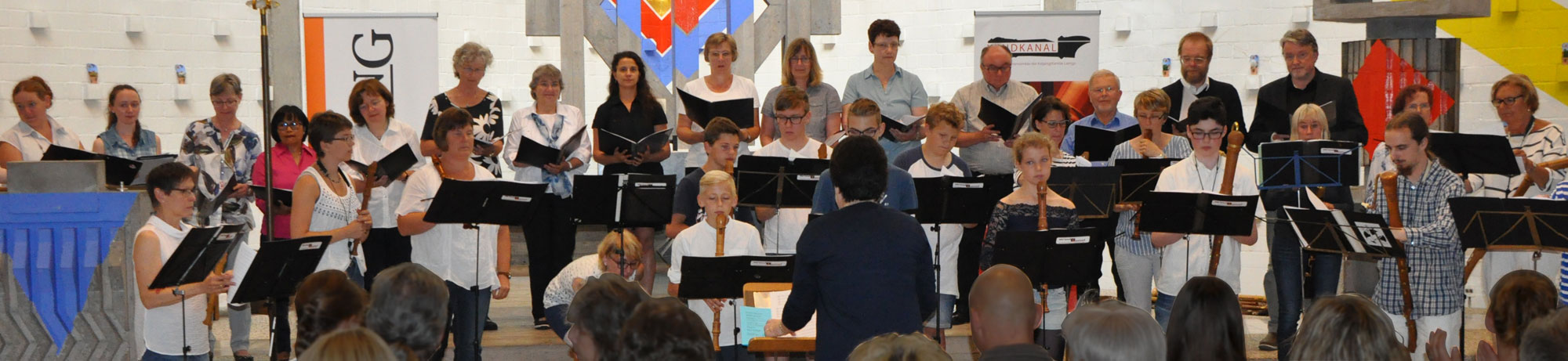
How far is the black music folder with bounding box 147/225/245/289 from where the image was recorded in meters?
4.34

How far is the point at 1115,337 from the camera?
9.28 ft

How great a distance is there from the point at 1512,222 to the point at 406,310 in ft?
13.0

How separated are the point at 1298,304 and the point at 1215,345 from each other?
2914 mm

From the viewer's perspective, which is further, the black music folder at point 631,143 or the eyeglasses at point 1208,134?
the black music folder at point 631,143

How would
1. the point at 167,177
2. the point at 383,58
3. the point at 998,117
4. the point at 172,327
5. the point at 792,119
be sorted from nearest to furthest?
the point at 167,177 < the point at 172,327 < the point at 792,119 < the point at 998,117 < the point at 383,58

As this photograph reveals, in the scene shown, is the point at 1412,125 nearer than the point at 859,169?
No

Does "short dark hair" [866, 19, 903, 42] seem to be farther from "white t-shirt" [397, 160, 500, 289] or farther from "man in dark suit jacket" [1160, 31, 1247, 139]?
"white t-shirt" [397, 160, 500, 289]

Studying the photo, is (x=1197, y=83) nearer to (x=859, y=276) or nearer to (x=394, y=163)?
(x=859, y=276)

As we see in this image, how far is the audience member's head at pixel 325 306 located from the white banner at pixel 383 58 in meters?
4.86

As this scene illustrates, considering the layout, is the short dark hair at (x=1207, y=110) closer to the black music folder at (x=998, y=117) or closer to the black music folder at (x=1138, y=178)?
the black music folder at (x=1138, y=178)

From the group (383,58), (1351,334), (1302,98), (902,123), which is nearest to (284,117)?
(383,58)

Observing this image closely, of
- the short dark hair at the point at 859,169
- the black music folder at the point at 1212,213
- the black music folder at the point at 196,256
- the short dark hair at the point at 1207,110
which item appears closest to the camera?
the short dark hair at the point at 859,169

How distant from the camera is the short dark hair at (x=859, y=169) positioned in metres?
3.63

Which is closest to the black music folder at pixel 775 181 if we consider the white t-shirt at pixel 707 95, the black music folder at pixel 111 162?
the white t-shirt at pixel 707 95
